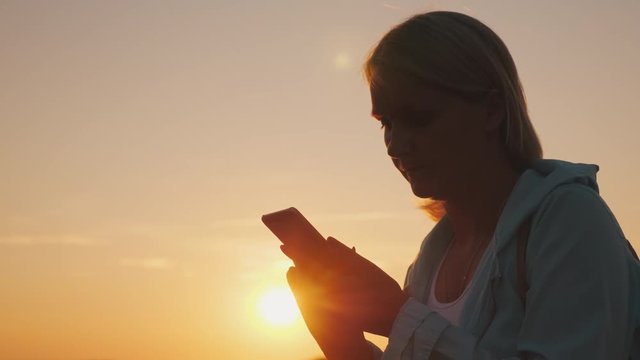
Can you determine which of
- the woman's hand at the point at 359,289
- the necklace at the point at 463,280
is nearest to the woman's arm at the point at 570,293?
the woman's hand at the point at 359,289

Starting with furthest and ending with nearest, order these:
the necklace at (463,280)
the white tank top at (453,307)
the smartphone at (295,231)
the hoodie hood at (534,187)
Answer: the necklace at (463,280)
the smartphone at (295,231)
the white tank top at (453,307)
the hoodie hood at (534,187)

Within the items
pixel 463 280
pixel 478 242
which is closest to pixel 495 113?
pixel 478 242

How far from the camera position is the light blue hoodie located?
283 centimetres

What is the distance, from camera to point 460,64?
11.4 ft

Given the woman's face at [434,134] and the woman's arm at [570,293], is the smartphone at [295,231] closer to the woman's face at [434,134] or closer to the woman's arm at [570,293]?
the woman's face at [434,134]

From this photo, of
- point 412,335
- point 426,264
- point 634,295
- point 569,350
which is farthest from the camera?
point 426,264

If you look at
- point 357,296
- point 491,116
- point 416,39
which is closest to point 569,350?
point 357,296

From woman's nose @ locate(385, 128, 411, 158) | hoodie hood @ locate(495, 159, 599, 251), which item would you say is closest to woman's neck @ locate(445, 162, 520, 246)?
hoodie hood @ locate(495, 159, 599, 251)

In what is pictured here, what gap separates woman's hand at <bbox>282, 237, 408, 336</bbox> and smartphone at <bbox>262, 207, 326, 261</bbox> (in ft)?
0.42

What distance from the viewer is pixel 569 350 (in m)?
2.78

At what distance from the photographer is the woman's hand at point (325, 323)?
350cm

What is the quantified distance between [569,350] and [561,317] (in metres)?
0.14

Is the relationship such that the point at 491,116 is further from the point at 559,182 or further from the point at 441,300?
the point at 441,300

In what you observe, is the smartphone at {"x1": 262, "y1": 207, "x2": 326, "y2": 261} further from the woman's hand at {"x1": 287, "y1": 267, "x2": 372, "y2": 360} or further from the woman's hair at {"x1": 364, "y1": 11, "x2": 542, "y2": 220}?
the woman's hair at {"x1": 364, "y1": 11, "x2": 542, "y2": 220}
